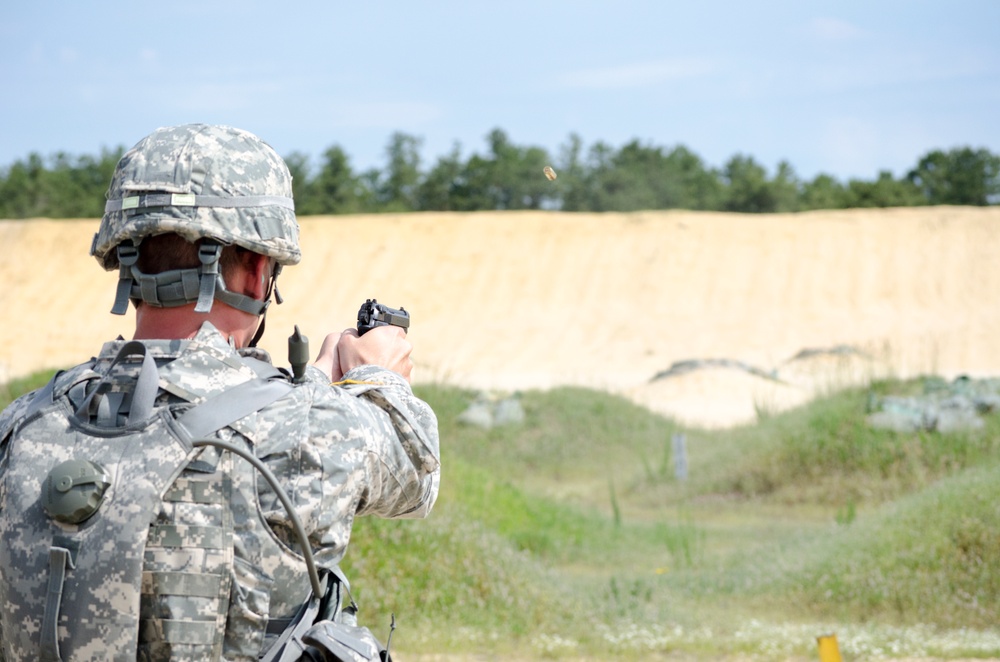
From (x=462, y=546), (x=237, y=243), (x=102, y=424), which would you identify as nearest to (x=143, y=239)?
(x=237, y=243)

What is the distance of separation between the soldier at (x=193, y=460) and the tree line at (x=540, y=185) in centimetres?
3452

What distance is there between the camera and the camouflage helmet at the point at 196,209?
73.8 inches

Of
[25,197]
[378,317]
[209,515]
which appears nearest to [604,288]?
[25,197]

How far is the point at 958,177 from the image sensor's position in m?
36.1

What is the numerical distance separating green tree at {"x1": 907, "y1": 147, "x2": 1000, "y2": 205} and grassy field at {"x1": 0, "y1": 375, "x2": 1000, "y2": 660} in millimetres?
27367

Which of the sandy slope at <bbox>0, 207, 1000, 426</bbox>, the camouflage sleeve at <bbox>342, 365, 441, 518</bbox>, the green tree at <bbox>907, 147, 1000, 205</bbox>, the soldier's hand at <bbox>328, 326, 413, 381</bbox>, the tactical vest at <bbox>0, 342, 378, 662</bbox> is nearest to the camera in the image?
the tactical vest at <bbox>0, 342, 378, 662</bbox>

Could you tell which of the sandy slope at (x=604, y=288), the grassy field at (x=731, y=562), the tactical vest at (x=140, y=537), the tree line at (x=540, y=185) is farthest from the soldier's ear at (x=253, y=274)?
the tree line at (x=540, y=185)

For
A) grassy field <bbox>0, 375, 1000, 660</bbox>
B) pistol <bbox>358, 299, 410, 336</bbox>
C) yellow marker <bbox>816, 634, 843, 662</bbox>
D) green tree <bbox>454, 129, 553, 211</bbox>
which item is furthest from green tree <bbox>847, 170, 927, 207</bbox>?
pistol <bbox>358, 299, 410, 336</bbox>

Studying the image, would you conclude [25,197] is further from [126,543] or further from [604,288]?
[126,543]

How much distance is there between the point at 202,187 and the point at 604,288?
2941 cm

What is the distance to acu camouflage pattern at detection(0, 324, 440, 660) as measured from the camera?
5.71 ft

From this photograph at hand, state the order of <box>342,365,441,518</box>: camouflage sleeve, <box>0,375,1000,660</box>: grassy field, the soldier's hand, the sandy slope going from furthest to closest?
the sandy slope → <box>0,375,1000,660</box>: grassy field → the soldier's hand → <box>342,365,441,518</box>: camouflage sleeve

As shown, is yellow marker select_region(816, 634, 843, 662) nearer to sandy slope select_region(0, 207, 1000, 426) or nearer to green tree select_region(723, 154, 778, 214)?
sandy slope select_region(0, 207, 1000, 426)

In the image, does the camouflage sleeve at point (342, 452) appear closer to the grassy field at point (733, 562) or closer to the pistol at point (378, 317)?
the pistol at point (378, 317)
